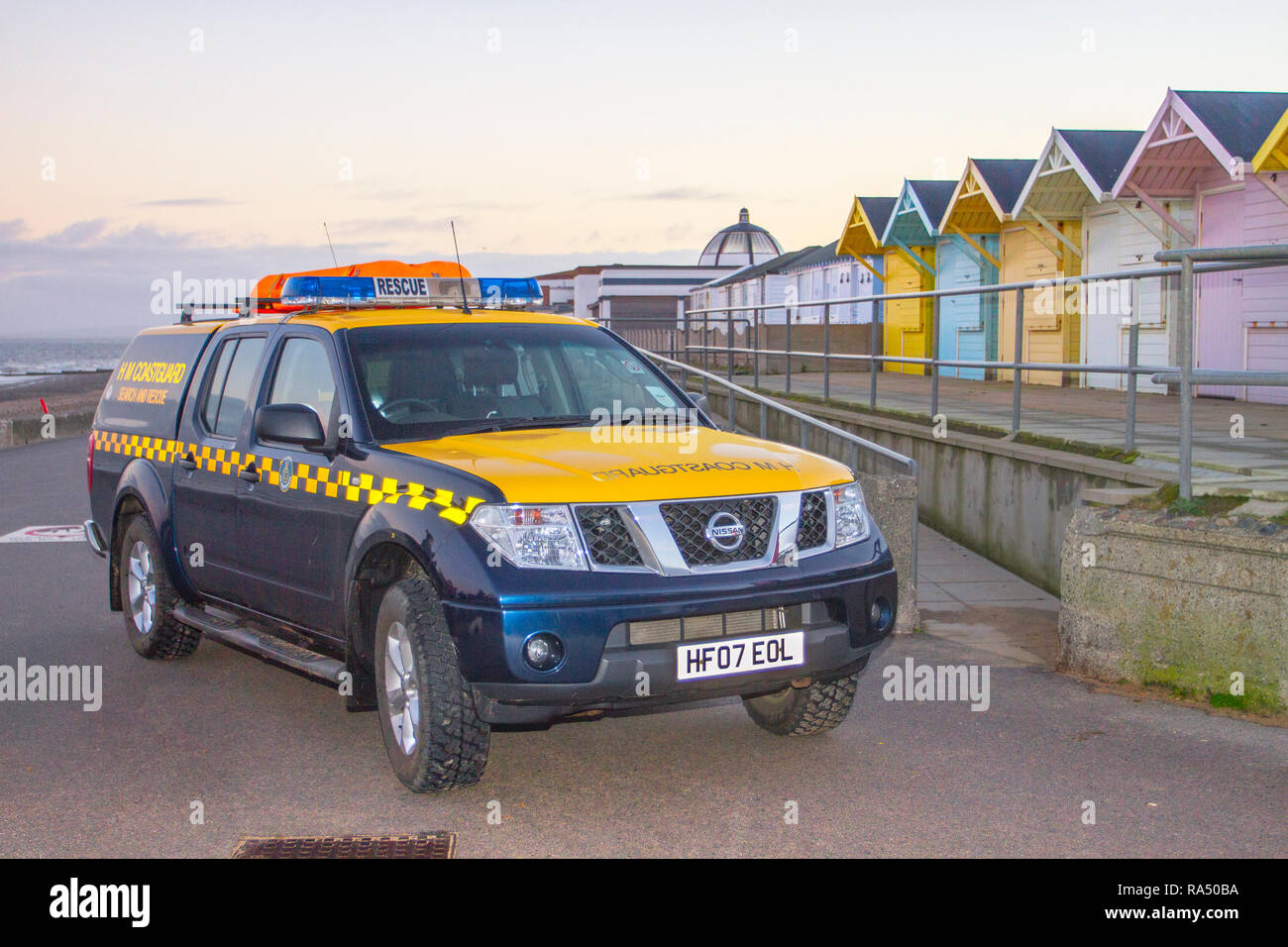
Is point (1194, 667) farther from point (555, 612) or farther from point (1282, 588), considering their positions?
point (555, 612)

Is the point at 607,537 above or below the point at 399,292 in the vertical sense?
below

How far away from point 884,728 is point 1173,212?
14055 mm

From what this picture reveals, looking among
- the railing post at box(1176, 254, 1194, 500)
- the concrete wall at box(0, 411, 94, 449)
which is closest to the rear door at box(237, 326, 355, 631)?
the railing post at box(1176, 254, 1194, 500)

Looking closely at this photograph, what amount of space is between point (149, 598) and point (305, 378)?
1.90 metres

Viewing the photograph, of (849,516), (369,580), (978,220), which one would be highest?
Answer: (978,220)

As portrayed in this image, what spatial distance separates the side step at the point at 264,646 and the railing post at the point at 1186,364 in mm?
4244

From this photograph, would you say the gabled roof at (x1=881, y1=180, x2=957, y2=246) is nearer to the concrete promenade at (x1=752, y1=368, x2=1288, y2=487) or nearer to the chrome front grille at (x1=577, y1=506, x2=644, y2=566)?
the concrete promenade at (x1=752, y1=368, x2=1288, y2=487)

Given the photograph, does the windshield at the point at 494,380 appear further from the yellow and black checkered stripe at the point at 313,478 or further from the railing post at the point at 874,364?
the railing post at the point at 874,364

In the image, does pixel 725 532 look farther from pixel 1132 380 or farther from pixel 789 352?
pixel 789 352

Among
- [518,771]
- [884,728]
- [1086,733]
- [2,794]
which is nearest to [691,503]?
[518,771]

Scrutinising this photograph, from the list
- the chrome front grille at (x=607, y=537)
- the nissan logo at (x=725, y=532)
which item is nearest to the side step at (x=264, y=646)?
the chrome front grille at (x=607, y=537)

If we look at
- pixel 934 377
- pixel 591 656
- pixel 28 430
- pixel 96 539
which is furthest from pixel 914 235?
pixel 591 656

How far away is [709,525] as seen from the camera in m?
4.82

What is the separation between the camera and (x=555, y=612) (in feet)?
14.9
